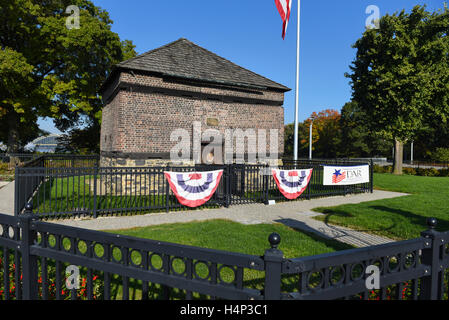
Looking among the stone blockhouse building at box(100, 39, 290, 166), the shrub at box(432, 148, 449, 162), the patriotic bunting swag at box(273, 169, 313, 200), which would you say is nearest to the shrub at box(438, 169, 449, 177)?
the shrub at box(432, 148, 449, 162)

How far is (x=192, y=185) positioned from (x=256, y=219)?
223 cm

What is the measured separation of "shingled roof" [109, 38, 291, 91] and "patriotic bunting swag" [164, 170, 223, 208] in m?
6.19

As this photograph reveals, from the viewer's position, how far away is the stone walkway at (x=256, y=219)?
624cm

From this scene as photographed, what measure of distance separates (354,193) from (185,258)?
1261cm

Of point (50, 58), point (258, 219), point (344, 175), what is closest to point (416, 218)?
point (344, 175)

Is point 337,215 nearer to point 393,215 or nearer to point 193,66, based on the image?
point 393,215

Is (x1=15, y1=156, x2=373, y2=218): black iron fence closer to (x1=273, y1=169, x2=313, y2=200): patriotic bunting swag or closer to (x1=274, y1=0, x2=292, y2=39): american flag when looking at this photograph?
(x1=273, y1=169, x2=313, y2=200): patriotic bunting swag

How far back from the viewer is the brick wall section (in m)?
11.6

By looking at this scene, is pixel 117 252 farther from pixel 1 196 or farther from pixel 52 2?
pixel 52 2

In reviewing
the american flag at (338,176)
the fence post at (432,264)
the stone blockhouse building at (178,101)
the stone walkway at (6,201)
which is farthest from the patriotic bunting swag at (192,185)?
the fence post at (432,264)

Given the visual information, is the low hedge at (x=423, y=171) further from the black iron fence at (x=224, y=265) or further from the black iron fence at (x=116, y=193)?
the black iron fence at (x=224, y=265)

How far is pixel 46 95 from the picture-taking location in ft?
73.7

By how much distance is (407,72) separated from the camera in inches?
873
